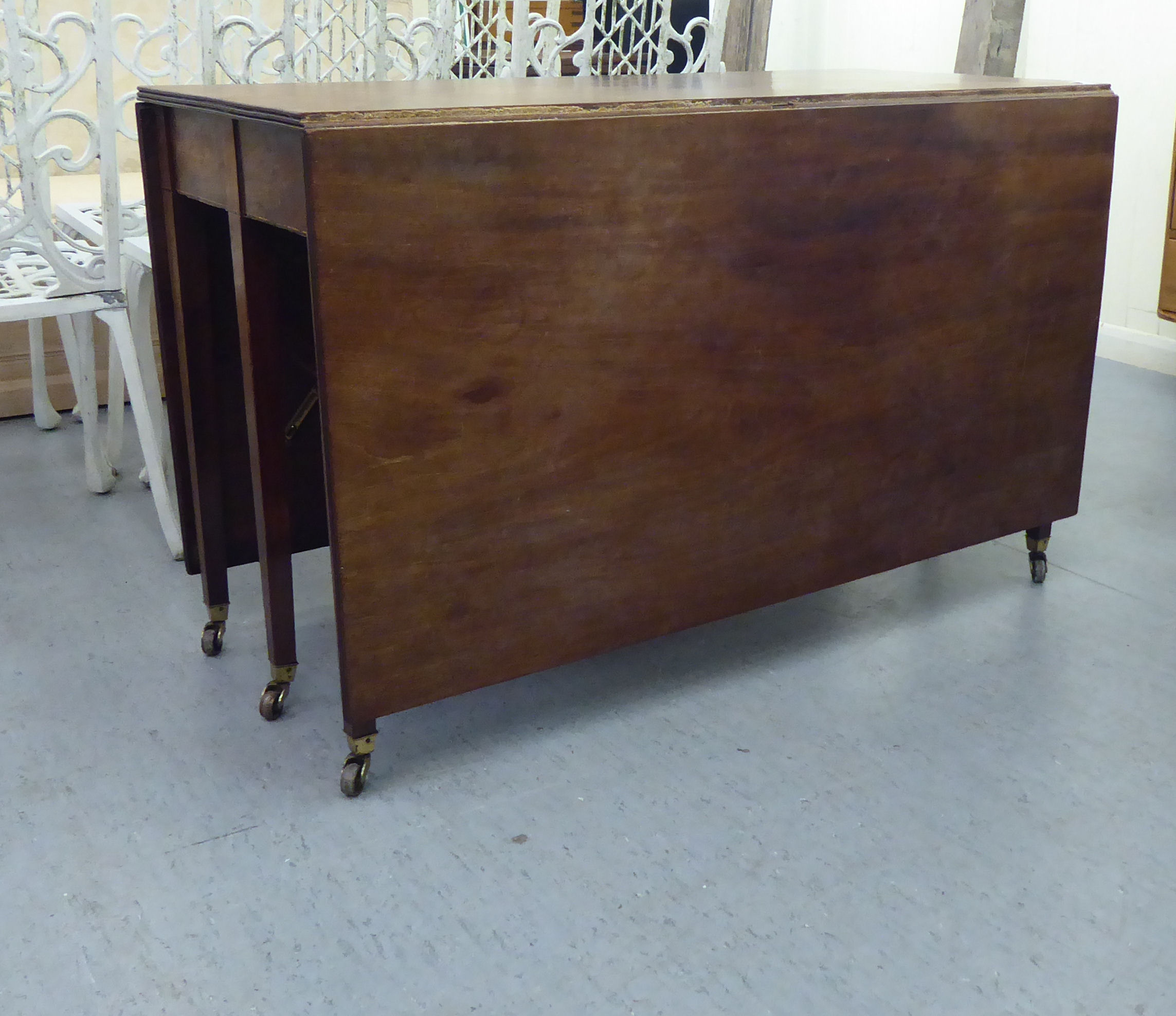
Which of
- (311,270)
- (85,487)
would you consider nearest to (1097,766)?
(311,270)

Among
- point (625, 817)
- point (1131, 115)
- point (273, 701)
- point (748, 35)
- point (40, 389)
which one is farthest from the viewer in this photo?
point (1131, 115)

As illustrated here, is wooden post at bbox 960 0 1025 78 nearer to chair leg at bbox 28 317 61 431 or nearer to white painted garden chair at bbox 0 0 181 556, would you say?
white painted garden chair at bbox 0 0 181 556

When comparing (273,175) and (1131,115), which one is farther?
(1131,115)

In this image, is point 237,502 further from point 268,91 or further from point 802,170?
point 802,170

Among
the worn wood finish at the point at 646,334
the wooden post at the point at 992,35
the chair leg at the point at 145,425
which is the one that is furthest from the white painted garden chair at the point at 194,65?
the wooden post at the point at 992,35

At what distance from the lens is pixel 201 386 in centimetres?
152

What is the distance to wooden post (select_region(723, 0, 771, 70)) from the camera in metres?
2.92

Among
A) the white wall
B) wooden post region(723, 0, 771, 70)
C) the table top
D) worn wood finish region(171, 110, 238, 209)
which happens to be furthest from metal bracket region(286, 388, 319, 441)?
the white wall

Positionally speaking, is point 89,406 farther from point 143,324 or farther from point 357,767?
point 357,767

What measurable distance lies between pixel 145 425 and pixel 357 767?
2.96 feet

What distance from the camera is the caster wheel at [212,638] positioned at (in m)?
1.64

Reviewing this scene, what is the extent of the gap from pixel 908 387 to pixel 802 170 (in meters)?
0.36

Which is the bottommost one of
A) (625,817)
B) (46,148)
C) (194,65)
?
(625,817)

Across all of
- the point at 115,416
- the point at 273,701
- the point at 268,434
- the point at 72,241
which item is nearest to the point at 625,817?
the point at 273,701
